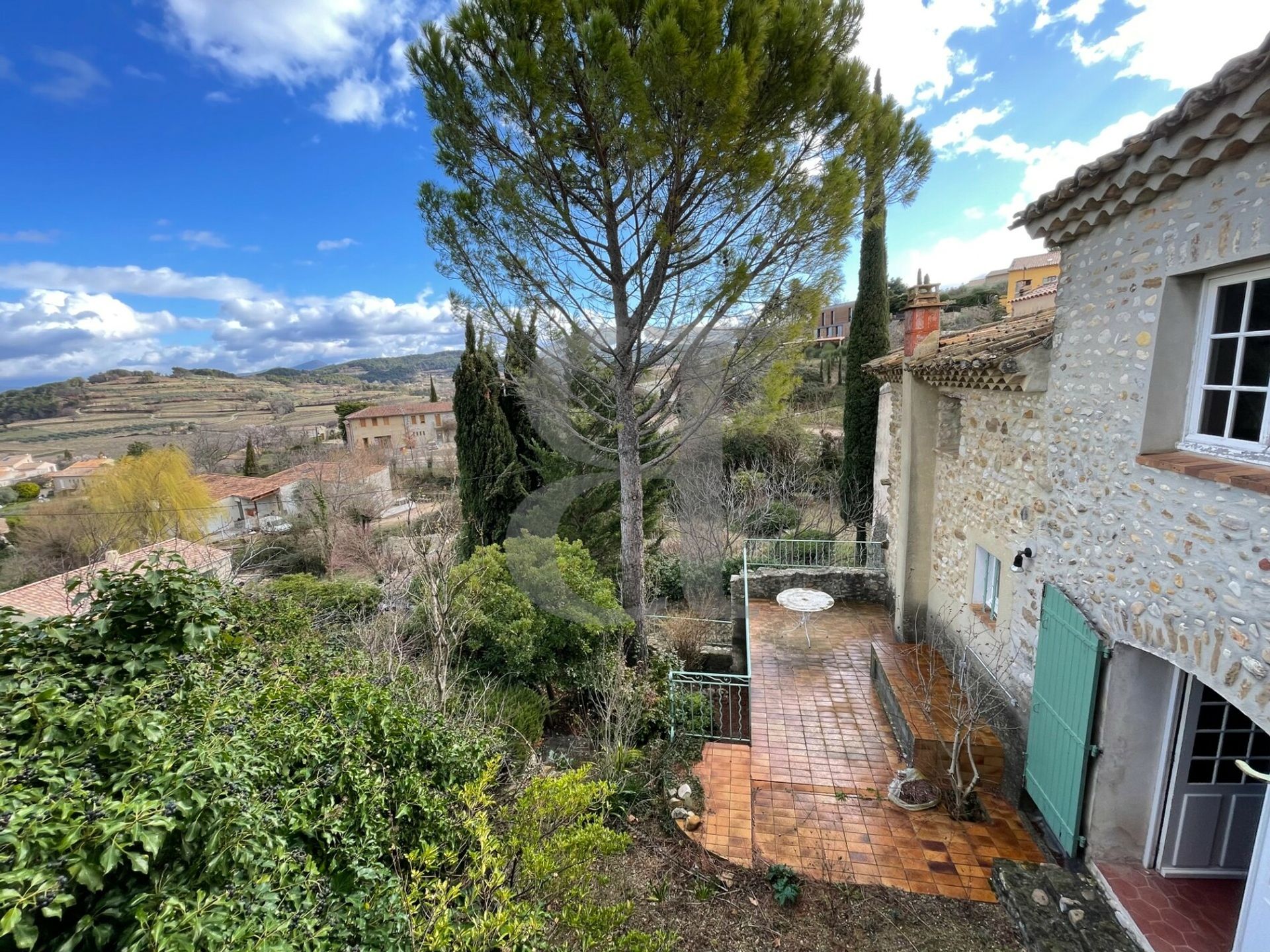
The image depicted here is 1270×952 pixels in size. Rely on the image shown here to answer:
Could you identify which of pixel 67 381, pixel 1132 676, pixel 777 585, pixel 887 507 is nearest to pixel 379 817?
pixel 1132 676

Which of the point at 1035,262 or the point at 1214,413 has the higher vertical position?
the point at 1035,262

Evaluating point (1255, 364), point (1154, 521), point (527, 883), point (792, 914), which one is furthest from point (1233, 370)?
point (527, 883)

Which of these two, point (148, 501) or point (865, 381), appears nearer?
point (865, 381)

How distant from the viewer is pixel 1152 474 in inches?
144

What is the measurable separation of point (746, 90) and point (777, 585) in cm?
898

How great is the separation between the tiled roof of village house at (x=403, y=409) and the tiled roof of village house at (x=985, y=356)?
4522 centimetres

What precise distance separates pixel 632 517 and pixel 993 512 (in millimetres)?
5769

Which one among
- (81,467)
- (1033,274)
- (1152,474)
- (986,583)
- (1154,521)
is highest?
(1033,274)

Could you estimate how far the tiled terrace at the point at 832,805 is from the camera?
17.1 ft

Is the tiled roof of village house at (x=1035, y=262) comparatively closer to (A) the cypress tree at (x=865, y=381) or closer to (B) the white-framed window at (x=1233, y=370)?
(A) the cypress tree at (x=865, y=381)

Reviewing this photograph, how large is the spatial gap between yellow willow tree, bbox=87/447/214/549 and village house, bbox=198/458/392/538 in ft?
4.51

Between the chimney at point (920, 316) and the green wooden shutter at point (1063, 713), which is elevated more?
the chimney at point (920, 316)

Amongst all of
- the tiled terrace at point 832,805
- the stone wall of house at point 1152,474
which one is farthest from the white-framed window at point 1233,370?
the tiled terrace at point 832,805

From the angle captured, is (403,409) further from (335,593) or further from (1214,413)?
(1214,413)
